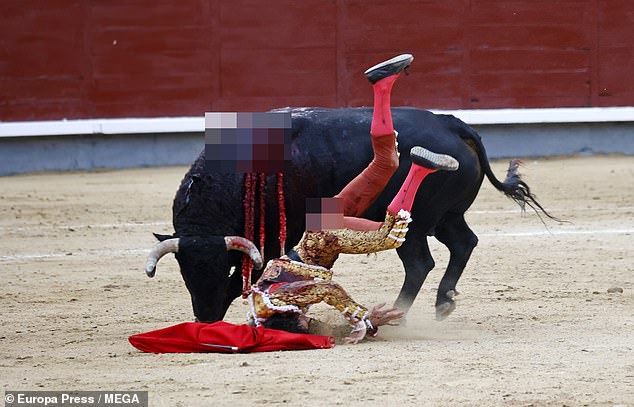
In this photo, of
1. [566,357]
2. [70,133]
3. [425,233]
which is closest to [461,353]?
[566,357]

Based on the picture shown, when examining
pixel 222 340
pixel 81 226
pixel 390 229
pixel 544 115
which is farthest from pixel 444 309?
pixel 544 115

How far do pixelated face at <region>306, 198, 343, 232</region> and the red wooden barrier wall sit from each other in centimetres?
681

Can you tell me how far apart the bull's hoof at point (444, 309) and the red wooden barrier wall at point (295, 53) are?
6547 millimetres

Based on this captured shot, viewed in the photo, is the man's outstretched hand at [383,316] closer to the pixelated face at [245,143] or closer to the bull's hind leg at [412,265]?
the bull's hind leg at [412,265]

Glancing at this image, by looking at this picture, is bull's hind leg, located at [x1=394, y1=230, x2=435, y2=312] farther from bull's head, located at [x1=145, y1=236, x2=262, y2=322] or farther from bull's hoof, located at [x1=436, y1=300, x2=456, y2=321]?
bull's head, located at [x1=145, y1=236, x2=262, y2=322]

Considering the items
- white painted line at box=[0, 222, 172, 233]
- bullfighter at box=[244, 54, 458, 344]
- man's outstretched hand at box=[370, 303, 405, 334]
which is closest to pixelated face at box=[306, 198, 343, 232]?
bullfighter at box=[244, 54, 458, 344]

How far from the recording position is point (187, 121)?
436 inches

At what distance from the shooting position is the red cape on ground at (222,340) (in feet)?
13.9

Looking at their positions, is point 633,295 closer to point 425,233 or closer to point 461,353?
point 425,233

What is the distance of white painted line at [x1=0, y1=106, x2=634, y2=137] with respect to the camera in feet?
35.4

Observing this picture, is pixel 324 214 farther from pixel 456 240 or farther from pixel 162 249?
pixel 456 240

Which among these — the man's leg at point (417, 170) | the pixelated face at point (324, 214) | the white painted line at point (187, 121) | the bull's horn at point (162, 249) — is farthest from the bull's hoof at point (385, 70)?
the white painted line at point (187, 121)

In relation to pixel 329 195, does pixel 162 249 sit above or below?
below

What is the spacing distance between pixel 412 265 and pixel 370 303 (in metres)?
0.49
